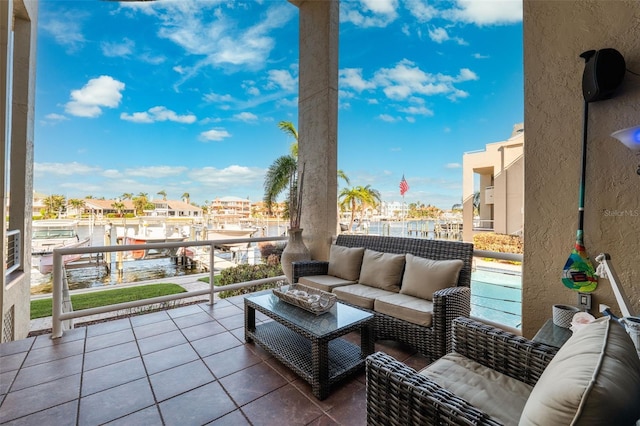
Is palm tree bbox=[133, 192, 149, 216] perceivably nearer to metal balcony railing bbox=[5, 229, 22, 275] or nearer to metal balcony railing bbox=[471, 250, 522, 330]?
metal balcony railing bbox=[5, 229, 22, 275]

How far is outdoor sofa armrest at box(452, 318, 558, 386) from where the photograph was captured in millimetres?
1370

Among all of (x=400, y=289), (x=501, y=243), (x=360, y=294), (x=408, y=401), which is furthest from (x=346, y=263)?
(x=501, y=243)

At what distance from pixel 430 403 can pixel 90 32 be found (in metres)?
14.5

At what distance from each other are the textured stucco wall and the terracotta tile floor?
134 cm

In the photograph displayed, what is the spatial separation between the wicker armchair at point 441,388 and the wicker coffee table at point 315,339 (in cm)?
66

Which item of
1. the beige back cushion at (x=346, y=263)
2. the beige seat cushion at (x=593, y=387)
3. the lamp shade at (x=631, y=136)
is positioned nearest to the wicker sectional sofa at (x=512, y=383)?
the beige seat cushion at (x=593, y=387)

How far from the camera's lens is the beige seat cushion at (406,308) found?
7.63ft

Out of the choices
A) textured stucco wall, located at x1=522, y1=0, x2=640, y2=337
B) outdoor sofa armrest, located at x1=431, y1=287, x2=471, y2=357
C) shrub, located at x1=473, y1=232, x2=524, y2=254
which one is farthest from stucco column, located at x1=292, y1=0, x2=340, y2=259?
shrub, located at x1=473, y1=232, x2=524, y2=254

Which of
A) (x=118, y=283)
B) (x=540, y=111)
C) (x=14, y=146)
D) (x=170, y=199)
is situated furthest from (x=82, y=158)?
(x=540, y=111)

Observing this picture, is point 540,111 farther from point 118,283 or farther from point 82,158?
point 82,158

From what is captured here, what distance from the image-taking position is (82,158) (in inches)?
694

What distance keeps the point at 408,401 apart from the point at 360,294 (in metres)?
1.72

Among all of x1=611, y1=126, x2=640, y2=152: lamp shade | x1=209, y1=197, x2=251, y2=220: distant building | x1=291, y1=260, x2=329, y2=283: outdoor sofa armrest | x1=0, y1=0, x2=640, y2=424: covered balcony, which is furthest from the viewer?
x1=209, y1=197, x2=251, y2=220: distant building

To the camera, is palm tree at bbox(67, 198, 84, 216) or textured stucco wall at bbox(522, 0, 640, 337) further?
palm tree at bbox(67, 198, 84, 216)
